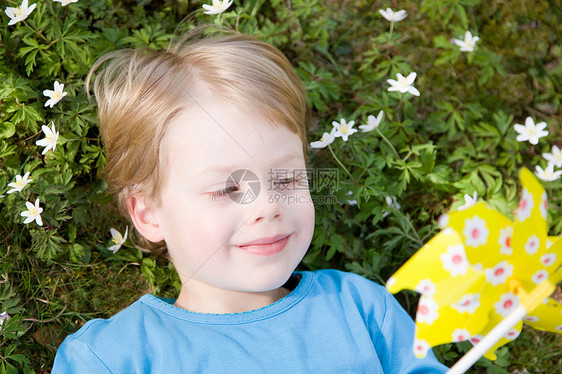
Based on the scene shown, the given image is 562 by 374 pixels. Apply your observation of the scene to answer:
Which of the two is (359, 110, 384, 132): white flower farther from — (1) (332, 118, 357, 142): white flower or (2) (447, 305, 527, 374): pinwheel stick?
(2) (447, 305, 527, 374): pinwheel stick

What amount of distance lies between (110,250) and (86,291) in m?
0.20

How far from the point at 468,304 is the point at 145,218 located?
1226mm

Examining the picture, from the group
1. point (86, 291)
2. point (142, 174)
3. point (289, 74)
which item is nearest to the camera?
point (142, 174)

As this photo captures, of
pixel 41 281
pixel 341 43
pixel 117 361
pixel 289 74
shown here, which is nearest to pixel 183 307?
pixel 117 361

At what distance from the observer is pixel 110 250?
9.03 feet

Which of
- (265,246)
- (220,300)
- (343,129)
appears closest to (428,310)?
(265,246)

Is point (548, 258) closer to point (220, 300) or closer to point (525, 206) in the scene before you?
point (525, 206)

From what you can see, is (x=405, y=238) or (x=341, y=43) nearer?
(x=405, y=238)

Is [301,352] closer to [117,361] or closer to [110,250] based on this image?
[117,361]

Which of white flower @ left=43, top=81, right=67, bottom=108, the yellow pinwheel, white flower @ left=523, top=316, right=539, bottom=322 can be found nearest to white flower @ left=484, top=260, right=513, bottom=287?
the yellow pinwheel

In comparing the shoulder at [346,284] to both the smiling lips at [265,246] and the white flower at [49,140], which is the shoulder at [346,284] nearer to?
the smiling lips at [265,246]

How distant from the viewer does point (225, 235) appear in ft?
6.50

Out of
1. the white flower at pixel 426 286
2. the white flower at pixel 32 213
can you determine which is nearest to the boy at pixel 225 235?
the white flower at pixel 32 213

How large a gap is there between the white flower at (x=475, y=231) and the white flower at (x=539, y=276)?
0.19m
